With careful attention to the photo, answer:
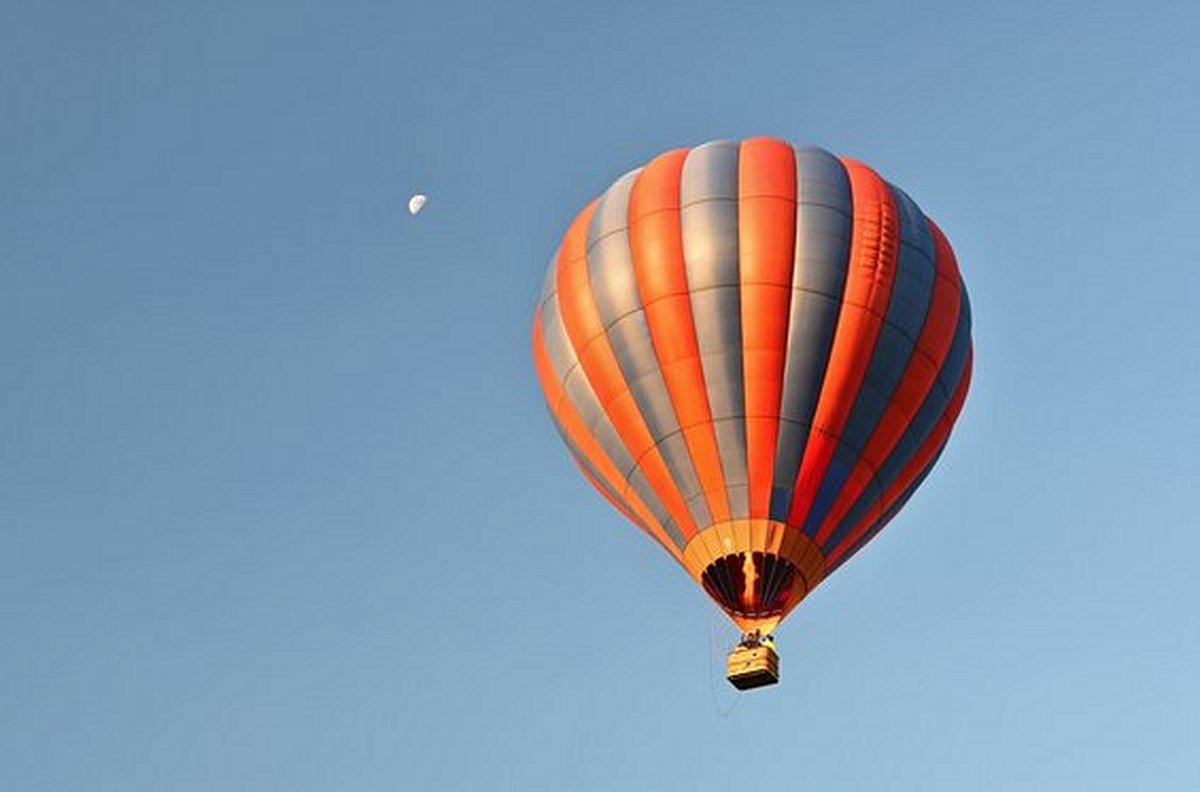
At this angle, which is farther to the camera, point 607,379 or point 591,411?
point 591,411

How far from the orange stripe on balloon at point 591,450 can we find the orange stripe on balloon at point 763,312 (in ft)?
7.94

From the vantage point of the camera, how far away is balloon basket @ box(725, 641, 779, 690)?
153 feet

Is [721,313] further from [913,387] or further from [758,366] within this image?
[913,387]

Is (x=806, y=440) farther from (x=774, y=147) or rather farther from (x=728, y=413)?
(x=774, y=147)

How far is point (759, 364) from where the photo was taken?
47.8 metres

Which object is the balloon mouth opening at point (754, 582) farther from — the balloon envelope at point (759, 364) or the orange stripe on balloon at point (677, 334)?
the orange stripe on balloon at point (677, 334)

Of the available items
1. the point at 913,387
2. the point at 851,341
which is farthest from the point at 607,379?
the point at 913,387

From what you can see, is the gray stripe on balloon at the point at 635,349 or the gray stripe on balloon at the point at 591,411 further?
the gray stripe on balloon at the point at 591,411

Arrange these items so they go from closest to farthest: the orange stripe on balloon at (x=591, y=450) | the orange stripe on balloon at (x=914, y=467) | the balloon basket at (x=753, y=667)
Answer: the balloon basket at (x=753, y=667), the orange stripe on balloon at (x=914, y=467), the orange stripe on balloon at (x=591, y=450)

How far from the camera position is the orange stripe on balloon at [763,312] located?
156 feet

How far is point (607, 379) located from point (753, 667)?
5.87 metres

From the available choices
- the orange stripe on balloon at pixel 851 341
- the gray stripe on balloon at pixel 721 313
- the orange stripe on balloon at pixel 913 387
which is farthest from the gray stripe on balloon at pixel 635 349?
the orange stripe on balloon at pixel 913 387

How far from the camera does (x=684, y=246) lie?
4862cm

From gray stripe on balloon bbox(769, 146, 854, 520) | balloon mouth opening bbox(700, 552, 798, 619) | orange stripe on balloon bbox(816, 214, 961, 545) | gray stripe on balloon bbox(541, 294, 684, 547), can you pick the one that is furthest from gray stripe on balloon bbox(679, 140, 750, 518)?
orange stripe on balloon bbox(816, 214, 961, 545)
